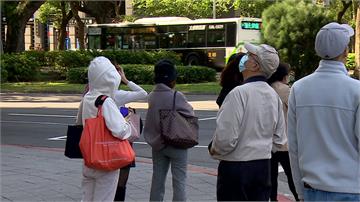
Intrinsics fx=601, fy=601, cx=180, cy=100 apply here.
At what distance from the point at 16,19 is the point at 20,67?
5032mm

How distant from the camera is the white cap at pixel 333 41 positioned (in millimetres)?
3543

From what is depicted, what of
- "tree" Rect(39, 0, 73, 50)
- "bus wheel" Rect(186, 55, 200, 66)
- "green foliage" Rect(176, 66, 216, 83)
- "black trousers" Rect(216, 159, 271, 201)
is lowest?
"green foliage" Rect(176, 66, 216, 83)

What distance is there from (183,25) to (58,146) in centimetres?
2520

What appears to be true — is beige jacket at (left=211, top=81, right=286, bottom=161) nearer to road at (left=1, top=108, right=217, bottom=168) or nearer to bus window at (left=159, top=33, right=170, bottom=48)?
road at (left=1, top=108, right=217, bottom=168)

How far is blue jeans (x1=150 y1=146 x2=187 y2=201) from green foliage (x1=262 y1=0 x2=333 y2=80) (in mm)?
19632

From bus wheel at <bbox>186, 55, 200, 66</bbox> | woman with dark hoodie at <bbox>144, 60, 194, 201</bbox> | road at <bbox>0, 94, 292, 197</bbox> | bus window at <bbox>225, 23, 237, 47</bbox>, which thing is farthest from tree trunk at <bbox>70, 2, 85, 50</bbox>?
woman with dark hoodie at <bbox>144, 60, 194, 201</bbox>

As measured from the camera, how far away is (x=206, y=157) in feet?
36.1

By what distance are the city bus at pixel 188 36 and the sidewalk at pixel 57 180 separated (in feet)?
84.8

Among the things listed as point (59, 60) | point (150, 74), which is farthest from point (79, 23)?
point (150, 74)

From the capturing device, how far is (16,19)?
3747cm

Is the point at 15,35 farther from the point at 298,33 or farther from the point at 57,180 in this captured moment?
the point at 57,180

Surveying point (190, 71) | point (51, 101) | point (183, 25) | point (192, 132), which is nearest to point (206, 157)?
point (192, 132)

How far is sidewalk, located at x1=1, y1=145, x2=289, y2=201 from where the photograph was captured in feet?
23.7

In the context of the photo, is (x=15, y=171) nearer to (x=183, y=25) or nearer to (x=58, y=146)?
(x=58, y=146)
